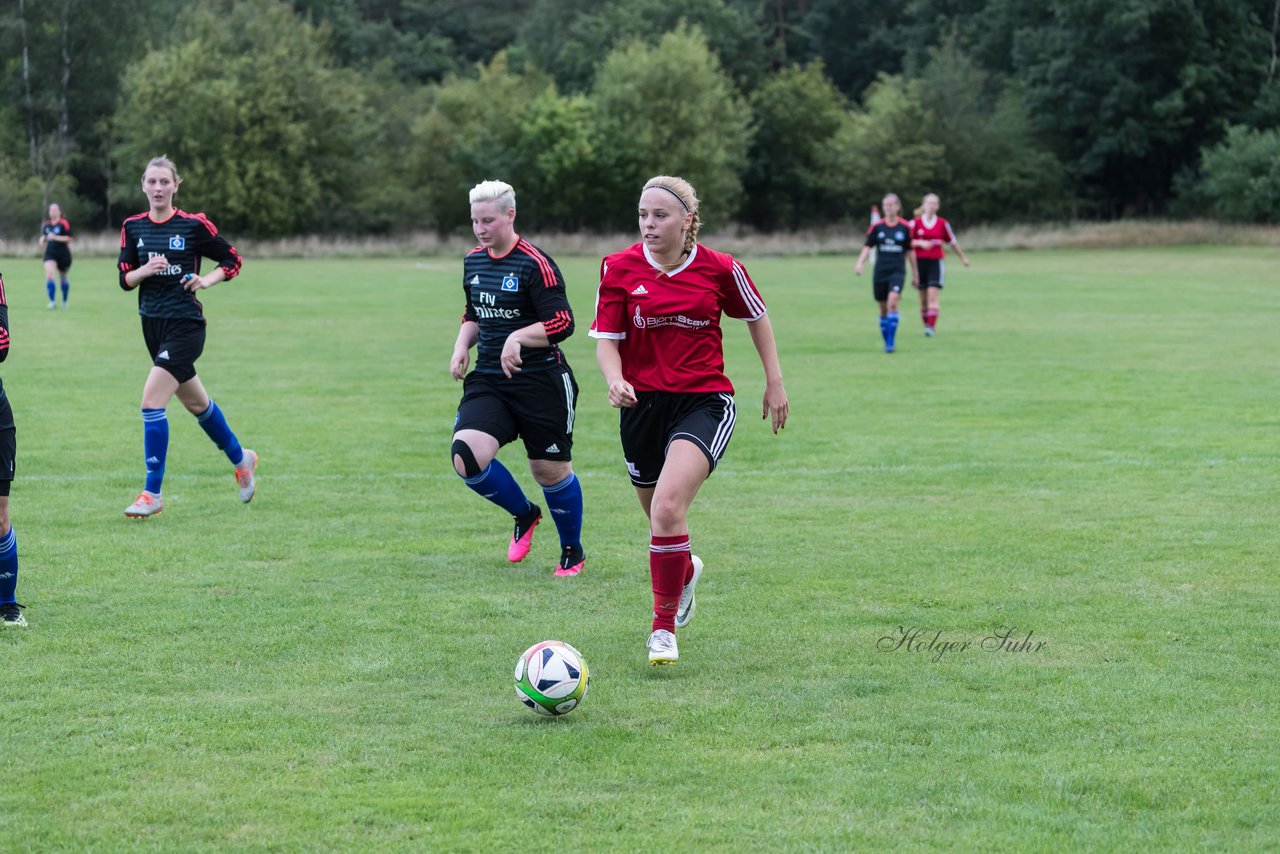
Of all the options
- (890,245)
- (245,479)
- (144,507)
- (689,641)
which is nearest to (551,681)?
(689,641)

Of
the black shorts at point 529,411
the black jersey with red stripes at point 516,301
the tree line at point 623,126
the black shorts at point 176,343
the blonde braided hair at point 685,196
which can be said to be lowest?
the black shorts at point 529,411

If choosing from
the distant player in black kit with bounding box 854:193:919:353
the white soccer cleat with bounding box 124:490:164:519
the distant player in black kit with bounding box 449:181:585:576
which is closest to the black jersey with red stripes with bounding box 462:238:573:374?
the distant player in black kit with bounding box 449:181:585:576

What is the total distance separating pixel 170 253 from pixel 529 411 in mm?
3013

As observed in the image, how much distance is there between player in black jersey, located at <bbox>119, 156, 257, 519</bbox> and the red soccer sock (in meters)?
4.39

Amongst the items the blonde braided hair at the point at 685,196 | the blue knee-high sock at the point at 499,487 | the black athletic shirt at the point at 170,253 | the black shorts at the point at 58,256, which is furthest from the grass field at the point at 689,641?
the black shorts at the point at 58,256

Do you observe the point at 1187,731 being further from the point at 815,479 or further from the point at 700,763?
the point at 815,479

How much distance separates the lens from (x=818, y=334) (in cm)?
2306

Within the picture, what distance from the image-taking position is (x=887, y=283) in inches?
790

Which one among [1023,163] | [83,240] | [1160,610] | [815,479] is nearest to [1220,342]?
[815,479]

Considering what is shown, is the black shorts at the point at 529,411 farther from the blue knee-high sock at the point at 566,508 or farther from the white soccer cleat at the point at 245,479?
the white soccer cleat at the point at 245,479

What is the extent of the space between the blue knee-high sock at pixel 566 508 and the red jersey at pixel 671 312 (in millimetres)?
1660

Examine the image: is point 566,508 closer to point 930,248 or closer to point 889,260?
point 889,260

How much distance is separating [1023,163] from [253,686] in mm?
68055

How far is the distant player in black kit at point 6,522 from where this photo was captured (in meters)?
6.43
